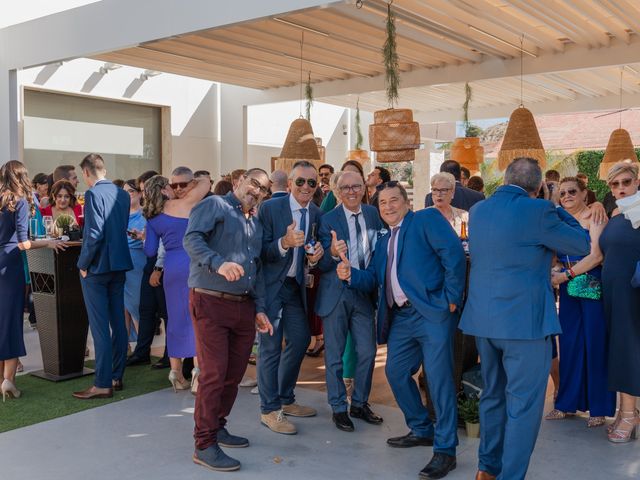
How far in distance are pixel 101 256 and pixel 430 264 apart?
2767mm

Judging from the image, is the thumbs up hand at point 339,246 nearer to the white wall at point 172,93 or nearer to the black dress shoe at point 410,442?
the black dress shoe at point 410,442

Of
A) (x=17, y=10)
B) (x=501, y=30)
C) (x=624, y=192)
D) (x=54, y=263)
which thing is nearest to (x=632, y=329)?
(x=624, y=192)

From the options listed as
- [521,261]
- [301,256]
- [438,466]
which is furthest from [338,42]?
[438,466]

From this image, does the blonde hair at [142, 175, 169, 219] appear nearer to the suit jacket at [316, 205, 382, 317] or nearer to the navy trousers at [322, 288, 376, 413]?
the suit jacket at [316, 205, 382, 317]

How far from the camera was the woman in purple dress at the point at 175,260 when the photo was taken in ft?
18.4

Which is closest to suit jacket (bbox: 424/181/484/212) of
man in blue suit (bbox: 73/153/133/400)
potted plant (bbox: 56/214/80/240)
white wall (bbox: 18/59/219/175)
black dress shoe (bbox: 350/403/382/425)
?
black dress shoe (bbox: 350/403/382/425)

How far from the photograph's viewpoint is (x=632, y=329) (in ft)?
14.6

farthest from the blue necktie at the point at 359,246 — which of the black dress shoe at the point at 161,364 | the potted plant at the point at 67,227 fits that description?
the potted plant at the point at 67,227

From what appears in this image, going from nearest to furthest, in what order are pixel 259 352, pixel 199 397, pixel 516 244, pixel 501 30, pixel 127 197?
1. pixel 516 244
2. pixel 199 397
3. pixel 259 352
4. pixel 127 197
5. pixel 501 30

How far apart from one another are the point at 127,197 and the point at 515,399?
3634mm

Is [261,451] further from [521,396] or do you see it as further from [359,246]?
[521,396]

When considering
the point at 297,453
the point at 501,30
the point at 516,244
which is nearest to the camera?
the point at 516,244

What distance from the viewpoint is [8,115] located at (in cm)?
866

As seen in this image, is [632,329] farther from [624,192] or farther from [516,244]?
[516,244]
